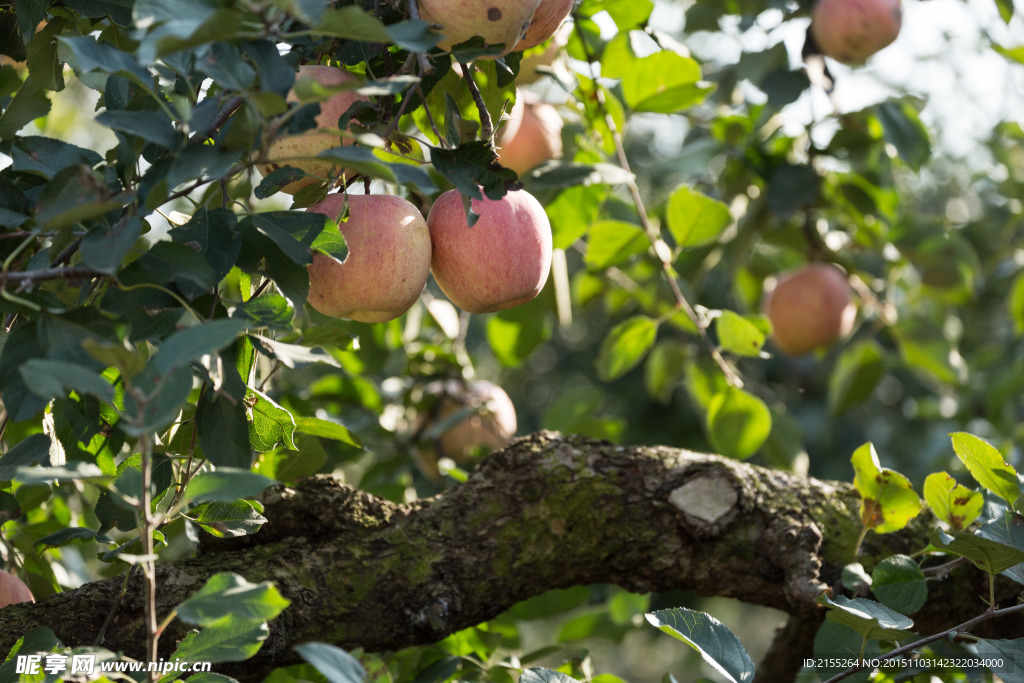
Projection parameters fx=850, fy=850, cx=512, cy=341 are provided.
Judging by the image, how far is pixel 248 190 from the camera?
134 cm

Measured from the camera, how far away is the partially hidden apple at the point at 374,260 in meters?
0.72

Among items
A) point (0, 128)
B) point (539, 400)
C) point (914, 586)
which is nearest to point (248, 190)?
point (0, 128)

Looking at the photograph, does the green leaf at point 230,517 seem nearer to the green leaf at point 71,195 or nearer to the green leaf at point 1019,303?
the green leaf at point 71,195

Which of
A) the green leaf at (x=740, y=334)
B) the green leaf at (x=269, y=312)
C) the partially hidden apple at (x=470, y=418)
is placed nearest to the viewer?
the green leaf at (x=269, y=312)

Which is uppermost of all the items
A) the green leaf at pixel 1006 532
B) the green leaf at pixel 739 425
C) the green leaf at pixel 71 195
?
the green leaf at pixel 71 195

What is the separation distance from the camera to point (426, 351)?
158 centimetres

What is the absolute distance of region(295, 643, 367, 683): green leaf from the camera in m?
0.49

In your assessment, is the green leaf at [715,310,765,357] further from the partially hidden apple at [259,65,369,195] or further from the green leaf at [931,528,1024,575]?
the partially hidden apple at [259,65,369,195]

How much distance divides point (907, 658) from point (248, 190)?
43.2 inches

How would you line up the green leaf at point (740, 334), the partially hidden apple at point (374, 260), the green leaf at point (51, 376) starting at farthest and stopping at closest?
the green leaf at point (740, 334) < the partially hidden apple at point (374, 260) < the green leaf at point (51, 376)

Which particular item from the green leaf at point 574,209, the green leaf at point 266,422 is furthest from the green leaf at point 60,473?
the green leaf at point 574,209

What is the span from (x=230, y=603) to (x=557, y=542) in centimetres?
50

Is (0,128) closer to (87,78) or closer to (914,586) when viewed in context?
(87,78)

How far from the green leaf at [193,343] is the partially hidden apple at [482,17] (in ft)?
1.01
